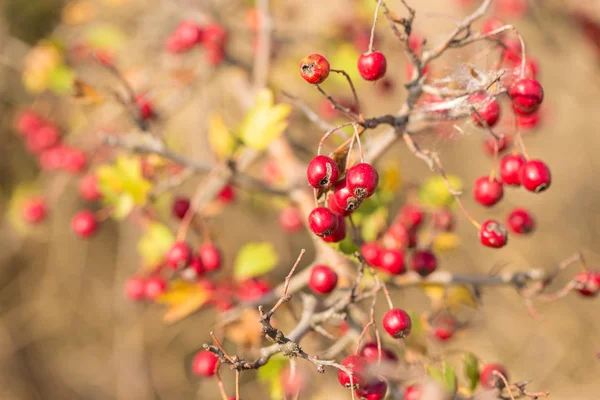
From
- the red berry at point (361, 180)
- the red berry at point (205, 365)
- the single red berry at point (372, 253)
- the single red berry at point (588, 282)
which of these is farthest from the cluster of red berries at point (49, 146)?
the single red berry at point (588, 282)

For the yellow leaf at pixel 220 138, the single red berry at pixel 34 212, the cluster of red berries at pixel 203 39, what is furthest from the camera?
the single red berry at pixel 34 212

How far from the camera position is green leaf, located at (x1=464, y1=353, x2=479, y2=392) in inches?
57.7

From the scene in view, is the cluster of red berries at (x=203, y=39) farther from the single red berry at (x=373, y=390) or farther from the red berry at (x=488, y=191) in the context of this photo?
the single red berry at (x=373, y=390)

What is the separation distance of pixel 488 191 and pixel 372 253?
0.46m

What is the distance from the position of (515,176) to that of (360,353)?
2.06 ft

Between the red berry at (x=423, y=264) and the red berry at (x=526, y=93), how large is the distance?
1.88 feet

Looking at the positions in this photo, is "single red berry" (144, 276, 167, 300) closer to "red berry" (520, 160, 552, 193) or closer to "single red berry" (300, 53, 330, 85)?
"single red berry" (300, 53, 330, 85)

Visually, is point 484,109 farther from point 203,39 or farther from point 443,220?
point 203,39

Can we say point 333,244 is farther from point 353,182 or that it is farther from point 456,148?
point 456,148

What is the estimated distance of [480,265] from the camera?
3928 mm

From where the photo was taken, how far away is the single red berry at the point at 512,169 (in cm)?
139

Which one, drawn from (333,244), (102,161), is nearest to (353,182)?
(333,244)

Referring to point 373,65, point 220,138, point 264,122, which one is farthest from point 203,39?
point 373,65

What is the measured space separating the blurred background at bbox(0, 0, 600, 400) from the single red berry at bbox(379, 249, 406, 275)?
1631 millimetres
